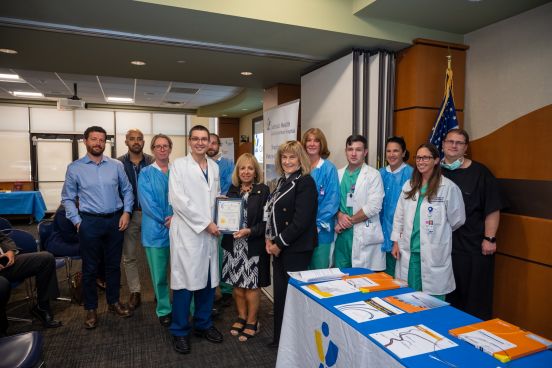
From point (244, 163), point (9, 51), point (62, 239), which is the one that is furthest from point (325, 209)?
point (9, 51)

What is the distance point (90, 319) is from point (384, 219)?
2633mm

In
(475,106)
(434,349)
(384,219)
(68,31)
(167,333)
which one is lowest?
(167,333)

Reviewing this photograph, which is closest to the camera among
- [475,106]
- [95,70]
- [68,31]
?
[68,31]

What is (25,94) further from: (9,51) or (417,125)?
(417,125)

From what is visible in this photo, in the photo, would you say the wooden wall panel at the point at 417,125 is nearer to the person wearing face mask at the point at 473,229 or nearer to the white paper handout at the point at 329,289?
the person wearing face mask at the point at 473,229

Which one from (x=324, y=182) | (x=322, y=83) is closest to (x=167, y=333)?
(x=324, y=182)

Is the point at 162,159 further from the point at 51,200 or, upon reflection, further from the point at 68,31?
the point at 51,200

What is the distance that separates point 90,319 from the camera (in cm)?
306

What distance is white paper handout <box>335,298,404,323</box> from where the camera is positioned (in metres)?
1.45

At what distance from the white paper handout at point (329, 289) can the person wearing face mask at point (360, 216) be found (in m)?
0.98

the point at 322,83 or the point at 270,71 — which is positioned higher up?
the point at 270,71

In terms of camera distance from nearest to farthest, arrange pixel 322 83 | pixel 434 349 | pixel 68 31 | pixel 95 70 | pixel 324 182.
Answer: pixel 434 349 → pixel 324 182 → pixel 68 31 → pixel 322 83 → pixel 95 70

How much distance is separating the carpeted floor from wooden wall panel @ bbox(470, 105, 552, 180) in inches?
94.2

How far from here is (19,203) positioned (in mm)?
7258
